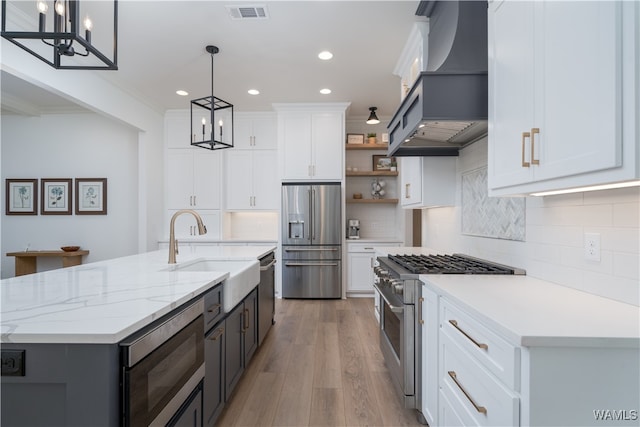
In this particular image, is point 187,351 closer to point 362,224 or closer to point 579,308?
point 579,308

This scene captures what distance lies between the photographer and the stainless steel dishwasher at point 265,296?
2.89 metres

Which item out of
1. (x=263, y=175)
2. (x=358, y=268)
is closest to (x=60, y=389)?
(x=358, y=268)

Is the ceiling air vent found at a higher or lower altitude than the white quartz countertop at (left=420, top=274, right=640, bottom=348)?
higher

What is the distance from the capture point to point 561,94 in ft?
3.83

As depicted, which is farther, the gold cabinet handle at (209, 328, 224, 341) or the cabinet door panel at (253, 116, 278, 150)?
the cabinet door panel at (253, 116, 278, 150)

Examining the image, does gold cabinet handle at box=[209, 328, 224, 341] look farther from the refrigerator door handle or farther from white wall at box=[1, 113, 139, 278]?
white wall at box=[1, 113, 139, 278]

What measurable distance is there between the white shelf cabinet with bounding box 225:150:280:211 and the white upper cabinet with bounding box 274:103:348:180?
17.0 inches

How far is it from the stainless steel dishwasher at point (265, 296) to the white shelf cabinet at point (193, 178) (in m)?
2.34

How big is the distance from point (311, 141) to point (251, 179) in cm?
117

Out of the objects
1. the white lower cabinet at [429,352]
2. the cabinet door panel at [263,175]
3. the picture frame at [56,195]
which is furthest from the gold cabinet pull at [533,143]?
the picture frame at [56,195]

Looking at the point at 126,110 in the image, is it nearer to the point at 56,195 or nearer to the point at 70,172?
the point at 70,172

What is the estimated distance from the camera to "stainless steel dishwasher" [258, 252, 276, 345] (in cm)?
289

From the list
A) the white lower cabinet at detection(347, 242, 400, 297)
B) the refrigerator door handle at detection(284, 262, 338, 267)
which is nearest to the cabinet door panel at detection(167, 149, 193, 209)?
the refrigerator door handle at detection(284, 262, 338, 267)

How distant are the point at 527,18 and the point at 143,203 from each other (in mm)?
4941
